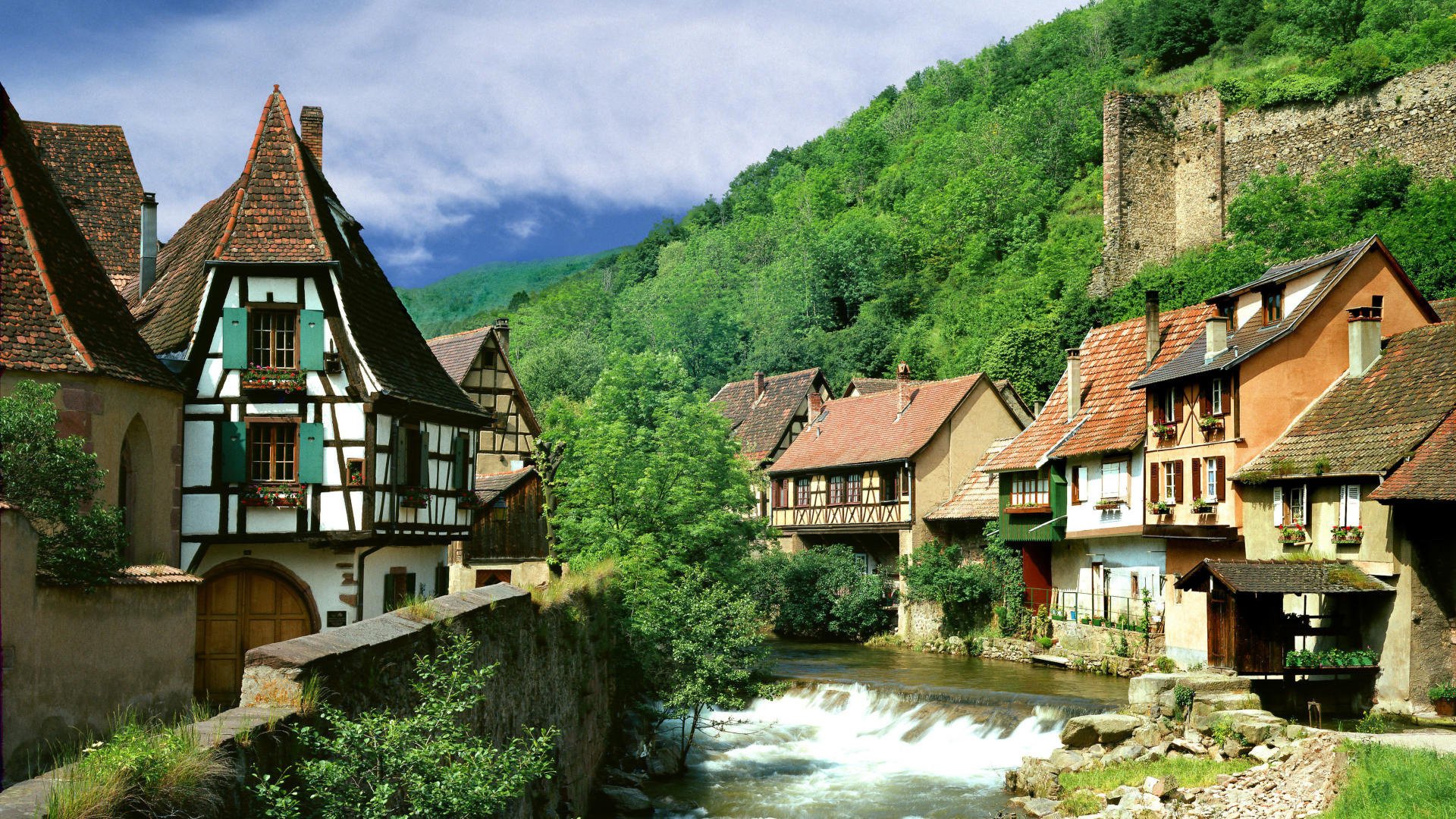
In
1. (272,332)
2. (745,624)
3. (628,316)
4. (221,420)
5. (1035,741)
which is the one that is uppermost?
(628,316)

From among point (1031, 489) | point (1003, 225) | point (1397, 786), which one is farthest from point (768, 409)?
point (1397, 786)

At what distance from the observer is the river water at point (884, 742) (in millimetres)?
21672

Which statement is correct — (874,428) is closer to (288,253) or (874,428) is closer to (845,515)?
(845,515)

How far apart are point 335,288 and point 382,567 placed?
5119mm

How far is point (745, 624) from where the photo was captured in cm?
2388

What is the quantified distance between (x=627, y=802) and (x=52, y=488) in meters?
9.74

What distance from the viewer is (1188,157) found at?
210 ft

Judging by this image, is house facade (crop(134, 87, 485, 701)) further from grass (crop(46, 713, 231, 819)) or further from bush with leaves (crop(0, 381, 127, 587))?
grass (crop(46, 713, 231, 819))

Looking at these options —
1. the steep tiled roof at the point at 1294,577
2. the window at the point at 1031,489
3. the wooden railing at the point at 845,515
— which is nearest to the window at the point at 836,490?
the wooden railing at the point at 845,515

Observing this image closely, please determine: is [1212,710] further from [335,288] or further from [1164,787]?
[335,288]

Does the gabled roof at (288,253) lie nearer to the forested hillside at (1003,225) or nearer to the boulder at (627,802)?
the boulder at (627,802)

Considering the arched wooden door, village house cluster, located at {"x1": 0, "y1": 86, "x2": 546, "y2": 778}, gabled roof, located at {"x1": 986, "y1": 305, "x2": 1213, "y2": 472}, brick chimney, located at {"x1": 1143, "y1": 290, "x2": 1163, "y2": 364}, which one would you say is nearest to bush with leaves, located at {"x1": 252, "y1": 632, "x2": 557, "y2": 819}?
village house cluster, located at {"x1": 0, "y1": 86, "x2": 546, "y2": 778}

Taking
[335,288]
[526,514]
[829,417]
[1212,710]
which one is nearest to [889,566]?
[829,417]

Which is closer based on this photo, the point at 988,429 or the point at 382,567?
the point at 382,567
